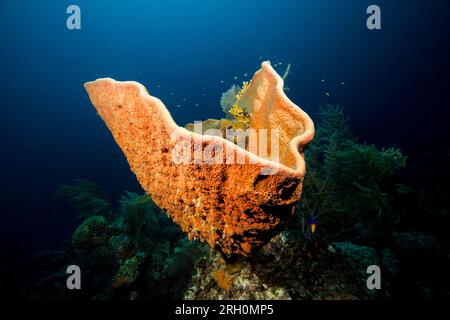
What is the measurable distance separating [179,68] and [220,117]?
128 feet

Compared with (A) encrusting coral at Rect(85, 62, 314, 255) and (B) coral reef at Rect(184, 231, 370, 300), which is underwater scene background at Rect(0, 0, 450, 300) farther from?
(A) encrusting coral at Rect(85, 62, 314, 255)

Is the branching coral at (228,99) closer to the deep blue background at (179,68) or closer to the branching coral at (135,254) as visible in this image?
the branching coral at (135,254)

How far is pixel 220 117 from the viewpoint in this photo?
38.4 metres

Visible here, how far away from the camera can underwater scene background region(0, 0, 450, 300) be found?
390 centimetres

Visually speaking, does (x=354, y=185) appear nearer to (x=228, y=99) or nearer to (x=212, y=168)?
(x=228, y=99)

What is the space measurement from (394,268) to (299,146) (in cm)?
387

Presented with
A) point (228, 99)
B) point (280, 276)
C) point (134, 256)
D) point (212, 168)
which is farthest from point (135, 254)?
point (212, 168)

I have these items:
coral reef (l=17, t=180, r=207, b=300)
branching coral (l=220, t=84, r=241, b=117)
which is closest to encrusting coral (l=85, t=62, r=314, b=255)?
branching coral (l=220, t=84, r=241, b=117)

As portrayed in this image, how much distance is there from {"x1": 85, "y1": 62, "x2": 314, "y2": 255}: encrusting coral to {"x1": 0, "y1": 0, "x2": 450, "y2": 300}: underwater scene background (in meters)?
0.77

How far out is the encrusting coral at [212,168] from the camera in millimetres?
1508

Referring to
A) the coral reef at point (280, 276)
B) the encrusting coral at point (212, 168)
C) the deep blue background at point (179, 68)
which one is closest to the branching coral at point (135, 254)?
the coral reef at point (280, 276)

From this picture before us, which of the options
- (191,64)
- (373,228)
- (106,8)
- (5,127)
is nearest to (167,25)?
(191,64)

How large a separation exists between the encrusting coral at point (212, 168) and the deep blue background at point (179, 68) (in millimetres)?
18864
